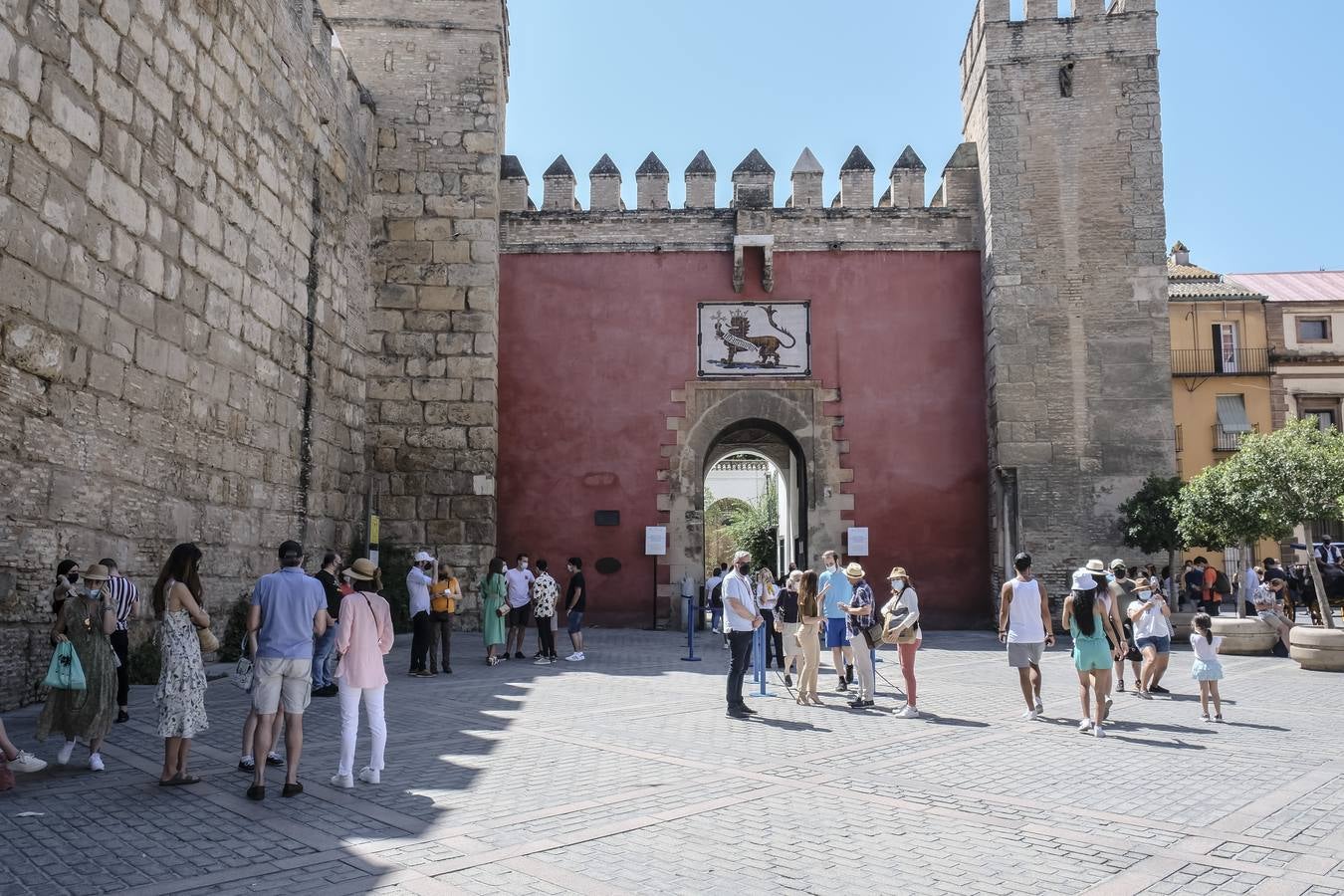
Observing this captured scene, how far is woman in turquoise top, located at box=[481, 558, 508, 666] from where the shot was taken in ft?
35.3

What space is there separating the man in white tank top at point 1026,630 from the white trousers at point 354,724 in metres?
4.50

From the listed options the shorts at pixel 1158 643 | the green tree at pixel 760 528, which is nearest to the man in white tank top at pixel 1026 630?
the shorts at pixel 1158 643

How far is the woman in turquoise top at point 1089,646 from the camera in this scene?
678 cm

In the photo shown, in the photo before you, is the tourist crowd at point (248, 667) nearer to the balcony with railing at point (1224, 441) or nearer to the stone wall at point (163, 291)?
the stone wall at point (163, 291)

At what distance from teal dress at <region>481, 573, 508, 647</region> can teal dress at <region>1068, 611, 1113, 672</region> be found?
20.0ft

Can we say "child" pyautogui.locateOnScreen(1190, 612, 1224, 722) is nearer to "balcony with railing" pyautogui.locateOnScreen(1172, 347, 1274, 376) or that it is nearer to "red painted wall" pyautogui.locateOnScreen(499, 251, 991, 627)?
"red painted wall" pyautogui.locateOnScreen(499, 251, 991, 627)

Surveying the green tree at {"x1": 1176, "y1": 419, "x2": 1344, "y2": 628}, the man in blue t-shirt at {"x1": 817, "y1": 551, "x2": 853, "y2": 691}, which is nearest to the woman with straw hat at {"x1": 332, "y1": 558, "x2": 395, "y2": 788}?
the man in blue t-shirt at {"x1": 817, "y1": 551, "x2": 853, "y2": 691}

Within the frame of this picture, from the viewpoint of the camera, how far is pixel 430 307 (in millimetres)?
14992

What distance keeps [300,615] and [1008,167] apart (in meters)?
13.7

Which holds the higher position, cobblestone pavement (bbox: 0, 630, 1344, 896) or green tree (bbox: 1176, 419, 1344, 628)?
green tree (bbox: 1176, 419, 1344, 628)

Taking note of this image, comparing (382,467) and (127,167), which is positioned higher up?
(127,167)

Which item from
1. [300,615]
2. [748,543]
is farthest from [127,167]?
[748,543]

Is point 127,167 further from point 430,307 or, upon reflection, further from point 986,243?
point 986,243

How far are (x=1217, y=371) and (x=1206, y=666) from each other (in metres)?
22.4
